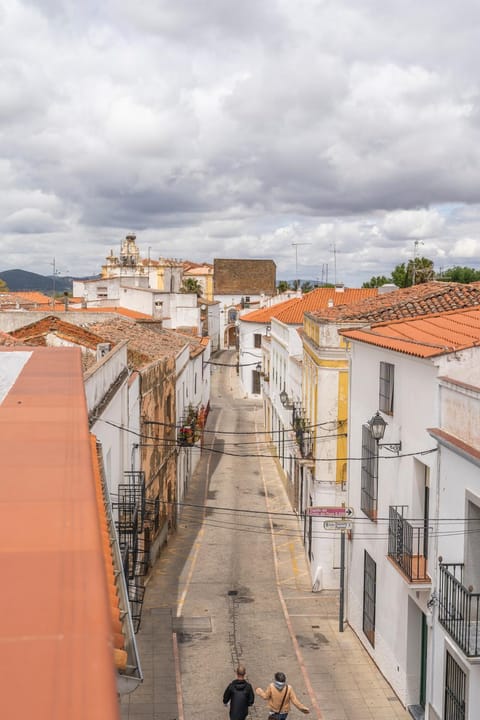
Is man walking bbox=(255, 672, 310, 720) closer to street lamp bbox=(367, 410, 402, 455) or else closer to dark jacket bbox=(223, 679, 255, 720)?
dark jacket bbox=(223, 679, 255, 720)

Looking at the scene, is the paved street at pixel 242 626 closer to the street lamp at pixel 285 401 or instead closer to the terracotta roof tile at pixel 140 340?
the street lamp at pixel 285 401

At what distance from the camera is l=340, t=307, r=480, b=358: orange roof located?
13172 mm

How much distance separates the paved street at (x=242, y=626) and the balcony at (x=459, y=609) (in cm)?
402

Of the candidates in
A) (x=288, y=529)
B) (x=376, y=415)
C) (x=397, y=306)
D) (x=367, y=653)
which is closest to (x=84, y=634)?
(x=376, y=415)

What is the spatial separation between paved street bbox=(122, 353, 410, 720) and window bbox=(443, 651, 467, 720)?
2672 millimetres

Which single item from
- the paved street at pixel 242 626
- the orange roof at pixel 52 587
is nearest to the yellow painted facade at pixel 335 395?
the paved street at pixel 242 626

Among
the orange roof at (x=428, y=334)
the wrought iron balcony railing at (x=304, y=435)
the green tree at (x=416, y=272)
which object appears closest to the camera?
the orange roof at (x=428, y=334)

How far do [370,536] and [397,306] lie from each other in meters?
6.30

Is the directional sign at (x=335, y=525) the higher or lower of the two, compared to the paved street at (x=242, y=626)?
higher

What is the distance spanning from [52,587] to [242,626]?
17.9 m

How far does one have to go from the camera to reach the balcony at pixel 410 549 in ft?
43.8

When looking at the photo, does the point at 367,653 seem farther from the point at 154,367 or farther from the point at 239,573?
the point at 154,367

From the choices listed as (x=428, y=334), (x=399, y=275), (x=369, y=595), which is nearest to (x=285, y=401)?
(x=369, y=595)

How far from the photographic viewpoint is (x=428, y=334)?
15.1 m
